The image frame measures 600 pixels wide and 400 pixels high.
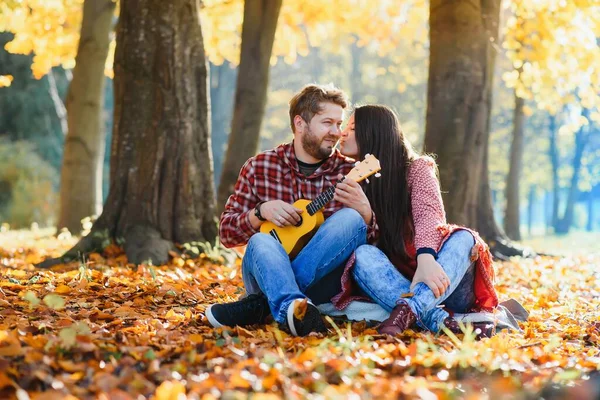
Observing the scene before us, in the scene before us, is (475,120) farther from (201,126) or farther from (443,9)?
(201,126)

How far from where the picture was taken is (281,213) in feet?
13.7

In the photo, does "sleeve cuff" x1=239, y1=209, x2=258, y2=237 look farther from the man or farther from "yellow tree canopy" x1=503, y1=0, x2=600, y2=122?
"yellow tree canopy" x1=503, y1=0, x2=600, y2=122

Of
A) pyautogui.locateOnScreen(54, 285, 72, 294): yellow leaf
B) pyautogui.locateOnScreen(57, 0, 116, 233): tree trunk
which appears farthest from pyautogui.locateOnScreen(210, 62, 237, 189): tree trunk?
pyautogui.locateOnScreen(54, 285, 72, 294): yellow leaf

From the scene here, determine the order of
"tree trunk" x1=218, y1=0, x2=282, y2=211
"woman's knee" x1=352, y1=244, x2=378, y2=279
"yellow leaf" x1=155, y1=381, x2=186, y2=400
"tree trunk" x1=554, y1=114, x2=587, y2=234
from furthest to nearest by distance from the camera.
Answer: "tree trunk" x1=554, y1=114, x2=587, y2=234 < "tree trunk" x1=218, y1=0, x2=282, y2=211 < "woman's knee" x1=352, y1=244, x2=378, y2=279 < "yellow leaf" x1=155, y1=381, x2=186, y2=400

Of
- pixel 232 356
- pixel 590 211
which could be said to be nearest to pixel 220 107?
pixel 590 211

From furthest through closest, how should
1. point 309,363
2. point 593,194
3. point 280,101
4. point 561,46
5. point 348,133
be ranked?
point 593,194, point 280,101, point 561,46, point 348,133, point 309,363

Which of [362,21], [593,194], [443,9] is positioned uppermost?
[362,21]

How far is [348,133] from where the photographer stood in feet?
14.5

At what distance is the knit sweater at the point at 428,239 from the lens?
4023 millimetres

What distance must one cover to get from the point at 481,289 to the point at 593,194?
43.7 m

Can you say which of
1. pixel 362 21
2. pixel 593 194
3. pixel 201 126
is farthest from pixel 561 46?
Answer: pixel 593 194

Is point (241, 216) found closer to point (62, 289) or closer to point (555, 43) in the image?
point (62, 289)

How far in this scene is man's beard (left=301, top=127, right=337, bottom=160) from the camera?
14.8 ft

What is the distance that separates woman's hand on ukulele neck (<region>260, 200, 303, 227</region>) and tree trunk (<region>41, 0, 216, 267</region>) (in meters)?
3.00
